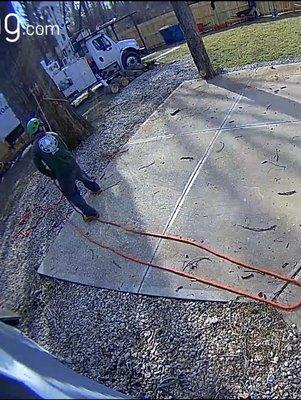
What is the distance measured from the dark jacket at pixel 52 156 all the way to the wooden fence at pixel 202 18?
30.3 ft

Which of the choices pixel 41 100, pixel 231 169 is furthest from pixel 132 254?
pixel 41 100

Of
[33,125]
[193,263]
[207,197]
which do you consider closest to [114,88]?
[33,125]

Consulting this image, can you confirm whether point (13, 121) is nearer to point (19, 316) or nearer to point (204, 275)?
point (19, 316)

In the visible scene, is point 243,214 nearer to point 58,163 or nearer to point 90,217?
point 90,217

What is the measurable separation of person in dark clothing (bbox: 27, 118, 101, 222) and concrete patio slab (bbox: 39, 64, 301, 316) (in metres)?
0.45

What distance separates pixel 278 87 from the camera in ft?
24.9

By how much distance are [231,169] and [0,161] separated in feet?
20.9

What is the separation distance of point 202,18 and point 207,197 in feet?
41.3

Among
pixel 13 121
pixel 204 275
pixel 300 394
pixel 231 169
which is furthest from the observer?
pixel 13 121

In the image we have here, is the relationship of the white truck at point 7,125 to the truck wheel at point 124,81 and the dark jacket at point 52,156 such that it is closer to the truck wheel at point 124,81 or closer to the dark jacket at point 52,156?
the truck wheel at point 124,81

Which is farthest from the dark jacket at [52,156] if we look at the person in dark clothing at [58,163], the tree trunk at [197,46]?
the tree trunk at [197,46]

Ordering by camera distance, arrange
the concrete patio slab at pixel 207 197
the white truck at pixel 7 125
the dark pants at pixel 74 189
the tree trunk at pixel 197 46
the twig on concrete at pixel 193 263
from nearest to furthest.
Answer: the concrete patio slab at pixel 207 197, the twig on concrete at pixel 193 263, the dark pants at pixel 74 189, the tree trunk at pixel 197 46, the white truck at pixel 7 125

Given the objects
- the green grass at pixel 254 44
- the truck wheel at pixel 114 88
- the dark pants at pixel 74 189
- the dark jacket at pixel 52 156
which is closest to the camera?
the dark jacket at pixel 52 156

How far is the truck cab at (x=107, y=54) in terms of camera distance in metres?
13.4
